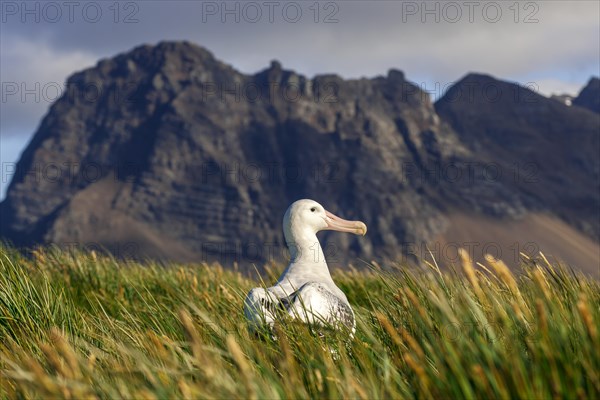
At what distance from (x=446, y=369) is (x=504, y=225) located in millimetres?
203498

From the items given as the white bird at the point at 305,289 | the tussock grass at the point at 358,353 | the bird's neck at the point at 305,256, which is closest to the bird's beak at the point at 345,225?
the white bird at the point at 305,289

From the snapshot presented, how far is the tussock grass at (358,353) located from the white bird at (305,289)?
0.18m

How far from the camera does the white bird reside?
3.85m

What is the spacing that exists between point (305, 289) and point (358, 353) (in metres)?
1.17

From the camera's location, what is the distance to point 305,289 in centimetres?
416

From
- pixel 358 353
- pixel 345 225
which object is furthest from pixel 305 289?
pixel 345 225

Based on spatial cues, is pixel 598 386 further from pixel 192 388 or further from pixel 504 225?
pixel 504 225

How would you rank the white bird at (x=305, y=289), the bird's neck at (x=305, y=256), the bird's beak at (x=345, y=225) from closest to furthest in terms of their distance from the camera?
the white bird at (x=305, y=289) → the bird's neck at (x=305, y=256) → the bird's beak at (x=345, y=225)

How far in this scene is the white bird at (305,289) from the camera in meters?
3.85

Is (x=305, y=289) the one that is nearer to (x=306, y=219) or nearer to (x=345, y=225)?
(x=306, y=219)

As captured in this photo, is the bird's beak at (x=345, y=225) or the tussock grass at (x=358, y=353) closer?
the tussock grass at (x=358, y=353)

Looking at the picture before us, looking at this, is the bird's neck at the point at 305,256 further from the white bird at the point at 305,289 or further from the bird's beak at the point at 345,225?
the bird's beak at the point at 345,225

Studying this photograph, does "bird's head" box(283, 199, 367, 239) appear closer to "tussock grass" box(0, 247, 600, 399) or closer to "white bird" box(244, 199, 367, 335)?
"white bird" box(244, 199, 367, 335)

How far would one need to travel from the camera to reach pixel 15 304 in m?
4.38
